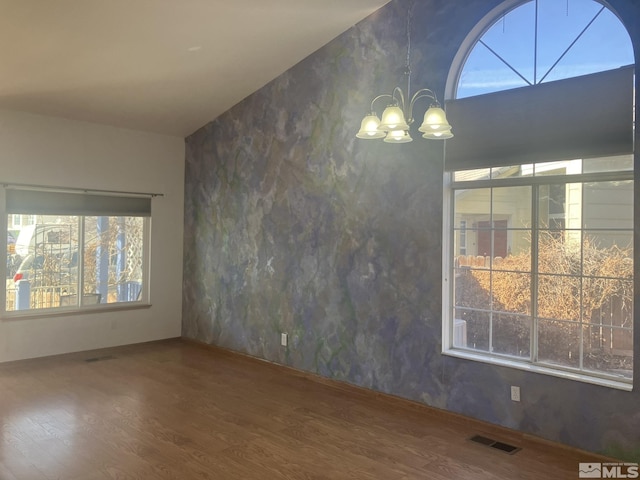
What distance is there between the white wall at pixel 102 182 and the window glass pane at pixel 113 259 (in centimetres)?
20

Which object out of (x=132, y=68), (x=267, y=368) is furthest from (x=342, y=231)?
(x=132, y=68)

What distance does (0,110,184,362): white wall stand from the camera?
582 centimetres

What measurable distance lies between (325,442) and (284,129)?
341cm

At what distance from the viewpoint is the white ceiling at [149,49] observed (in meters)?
4.14

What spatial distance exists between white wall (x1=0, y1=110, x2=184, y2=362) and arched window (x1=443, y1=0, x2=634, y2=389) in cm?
424

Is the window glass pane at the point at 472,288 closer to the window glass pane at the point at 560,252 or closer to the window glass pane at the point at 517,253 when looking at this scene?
the window glass pane at the point at 517,253

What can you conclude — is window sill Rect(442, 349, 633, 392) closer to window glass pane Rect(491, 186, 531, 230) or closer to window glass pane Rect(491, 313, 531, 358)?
window glass pane Rect(491, 313, 531, 358)

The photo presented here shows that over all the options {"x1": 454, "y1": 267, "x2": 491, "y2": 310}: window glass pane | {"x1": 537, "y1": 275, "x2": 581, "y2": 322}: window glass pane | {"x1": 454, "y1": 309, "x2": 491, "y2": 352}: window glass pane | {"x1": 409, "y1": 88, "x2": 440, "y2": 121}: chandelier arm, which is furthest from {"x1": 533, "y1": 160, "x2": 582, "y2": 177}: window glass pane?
{"x1": 454, "y1": 309, "x2": 491, "y2": 352}: window glass pane

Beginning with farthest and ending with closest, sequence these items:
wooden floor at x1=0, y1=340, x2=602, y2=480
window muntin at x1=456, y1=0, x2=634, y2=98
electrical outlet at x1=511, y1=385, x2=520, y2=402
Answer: electrical outlet at x1=511, y1=385, x2=520, y2=402 < window muntin at x1=456, y1=0, x2=634, y2=98 < wooden floor at x1=0, y1=340, x2=602, y2=480

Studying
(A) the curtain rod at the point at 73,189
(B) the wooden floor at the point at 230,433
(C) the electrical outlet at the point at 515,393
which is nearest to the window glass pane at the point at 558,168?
(C) the electrical outlet at the point at 515,393

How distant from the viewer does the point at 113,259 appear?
669 centimetres

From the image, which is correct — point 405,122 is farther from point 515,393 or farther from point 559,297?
point 515,393

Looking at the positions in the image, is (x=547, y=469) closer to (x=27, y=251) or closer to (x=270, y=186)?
(x=270, y=186)

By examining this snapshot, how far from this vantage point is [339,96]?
5.14 metres
